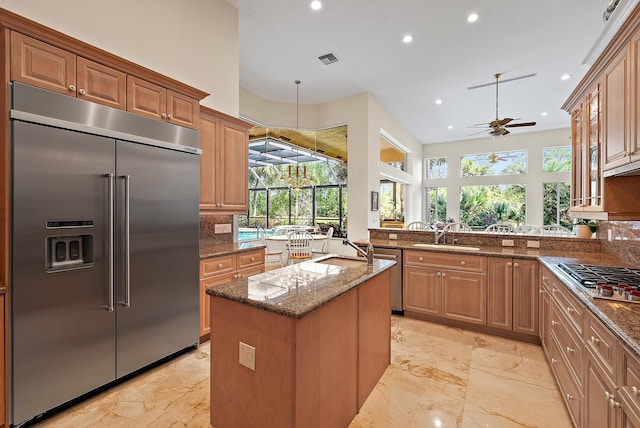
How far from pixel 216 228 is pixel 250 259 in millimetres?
617

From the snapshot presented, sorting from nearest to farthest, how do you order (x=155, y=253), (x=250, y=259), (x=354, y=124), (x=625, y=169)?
(x=625, y=169), (x=155, y=253), (x=250, y=259), (x=354, y=124)

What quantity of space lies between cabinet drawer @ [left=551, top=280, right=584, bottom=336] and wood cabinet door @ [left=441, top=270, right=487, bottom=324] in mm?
1057

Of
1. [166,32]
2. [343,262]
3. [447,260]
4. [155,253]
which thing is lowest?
[447,260]

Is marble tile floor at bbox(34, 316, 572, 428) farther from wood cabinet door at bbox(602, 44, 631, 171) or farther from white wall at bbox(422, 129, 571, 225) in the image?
white wall at bbox(422, 129, 571, 225)

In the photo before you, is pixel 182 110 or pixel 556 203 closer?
pixel 182 110

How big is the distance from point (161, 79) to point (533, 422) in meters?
3.73

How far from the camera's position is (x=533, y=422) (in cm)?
191

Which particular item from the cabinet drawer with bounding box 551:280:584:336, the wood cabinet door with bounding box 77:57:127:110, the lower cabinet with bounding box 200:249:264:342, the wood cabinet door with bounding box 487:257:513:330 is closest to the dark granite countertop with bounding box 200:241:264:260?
the lower cabinet with bounding box 200:249:264:342

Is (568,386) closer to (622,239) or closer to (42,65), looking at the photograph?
(622,239)

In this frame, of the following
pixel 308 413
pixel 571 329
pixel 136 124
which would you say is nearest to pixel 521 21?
pixel 571 329

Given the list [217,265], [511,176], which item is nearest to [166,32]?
[217,265]

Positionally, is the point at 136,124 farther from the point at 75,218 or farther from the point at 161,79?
the point at 75,218

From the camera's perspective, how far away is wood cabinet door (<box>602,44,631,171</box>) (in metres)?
1.76

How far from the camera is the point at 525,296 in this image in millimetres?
3016
